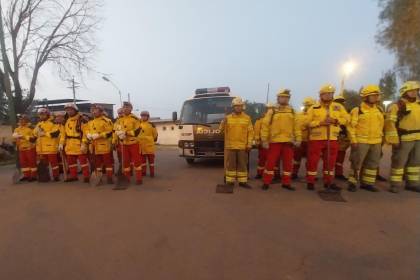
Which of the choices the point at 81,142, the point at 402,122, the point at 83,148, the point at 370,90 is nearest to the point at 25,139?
the point at 81,142

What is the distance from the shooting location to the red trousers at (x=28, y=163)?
720cm

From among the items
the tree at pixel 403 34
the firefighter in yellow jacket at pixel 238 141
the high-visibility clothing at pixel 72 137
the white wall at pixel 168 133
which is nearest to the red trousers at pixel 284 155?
the firefighter in yellow jacket at pixel 238 141

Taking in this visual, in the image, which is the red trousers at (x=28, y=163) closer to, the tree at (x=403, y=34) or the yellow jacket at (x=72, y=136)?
the yellow jacket at (x=72, y=136)

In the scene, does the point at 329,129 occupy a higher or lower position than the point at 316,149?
higher

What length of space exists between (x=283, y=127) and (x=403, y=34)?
18477 mm

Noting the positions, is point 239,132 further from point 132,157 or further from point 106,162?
point 106,162

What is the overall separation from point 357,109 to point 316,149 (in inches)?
45.9

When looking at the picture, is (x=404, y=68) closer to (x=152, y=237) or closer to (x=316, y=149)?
(x=316, y=149)

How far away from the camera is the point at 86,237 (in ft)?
12.1

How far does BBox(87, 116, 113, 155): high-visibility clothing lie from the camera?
6.46 m

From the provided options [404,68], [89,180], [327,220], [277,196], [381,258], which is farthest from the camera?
[404,68]

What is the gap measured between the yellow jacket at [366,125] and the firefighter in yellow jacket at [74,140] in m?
6.07

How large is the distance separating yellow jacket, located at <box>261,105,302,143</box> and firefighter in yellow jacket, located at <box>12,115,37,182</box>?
19.8 ft

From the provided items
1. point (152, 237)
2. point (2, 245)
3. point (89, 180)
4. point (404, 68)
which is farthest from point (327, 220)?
point (404, 68)
